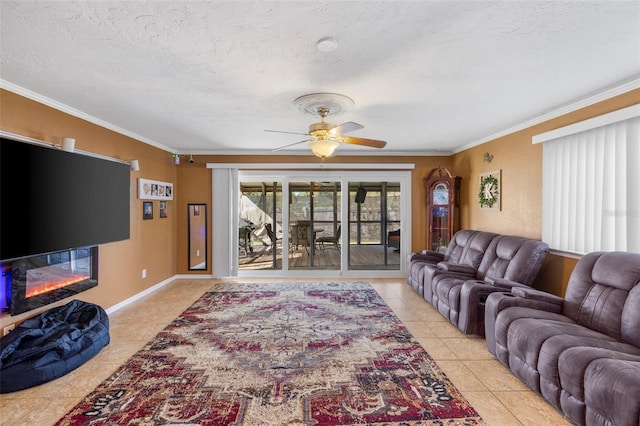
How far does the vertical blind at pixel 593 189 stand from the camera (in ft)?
8.87

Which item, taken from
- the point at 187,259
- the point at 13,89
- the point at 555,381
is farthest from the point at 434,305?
the point at 13,89

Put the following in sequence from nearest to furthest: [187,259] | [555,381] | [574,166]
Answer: [555,381], [574,166], [187,259]

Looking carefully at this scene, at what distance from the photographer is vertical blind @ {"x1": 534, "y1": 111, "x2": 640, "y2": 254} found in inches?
106

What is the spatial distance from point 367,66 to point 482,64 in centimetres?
85

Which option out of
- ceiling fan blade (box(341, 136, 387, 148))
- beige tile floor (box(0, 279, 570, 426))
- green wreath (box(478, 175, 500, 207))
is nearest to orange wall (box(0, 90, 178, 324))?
beige tile floor (box(0, 279, 570, 426))

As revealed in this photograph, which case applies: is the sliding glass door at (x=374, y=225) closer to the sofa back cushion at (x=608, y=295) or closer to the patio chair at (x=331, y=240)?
the patio chair at (x=331, y=240)

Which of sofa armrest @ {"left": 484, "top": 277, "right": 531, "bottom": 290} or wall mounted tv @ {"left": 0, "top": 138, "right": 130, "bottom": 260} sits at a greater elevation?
wall mounted tv @ {"left": 0, "top": 138, "right": 130, "bottom": 260}

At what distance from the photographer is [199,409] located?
210 centimetres

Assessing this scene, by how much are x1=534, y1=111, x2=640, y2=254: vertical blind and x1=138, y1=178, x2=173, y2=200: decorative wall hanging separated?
17.5 ft

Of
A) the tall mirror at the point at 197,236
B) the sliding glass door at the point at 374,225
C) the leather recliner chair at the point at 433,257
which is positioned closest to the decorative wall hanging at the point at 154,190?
the tall mirror at the point at 197,236

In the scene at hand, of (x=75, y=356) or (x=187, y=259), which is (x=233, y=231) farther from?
(x=75, y=356)

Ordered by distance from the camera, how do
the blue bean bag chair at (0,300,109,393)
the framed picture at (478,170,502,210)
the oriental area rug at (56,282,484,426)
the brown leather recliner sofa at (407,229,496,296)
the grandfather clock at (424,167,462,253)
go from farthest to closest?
the grandfather clock at (424,167,462,253) < the framed picture at (478,170,502,210) < the brown leather recliner sofa at (407,229,496,296) < the blue bean bag chair at (0,300,109,393) < the oriental area rug at (56,282,484,426)

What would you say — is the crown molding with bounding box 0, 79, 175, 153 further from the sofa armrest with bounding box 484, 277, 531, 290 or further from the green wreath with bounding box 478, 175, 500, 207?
the green wreath with bounding box 478, 175, 500, 207

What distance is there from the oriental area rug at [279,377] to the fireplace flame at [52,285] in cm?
107
